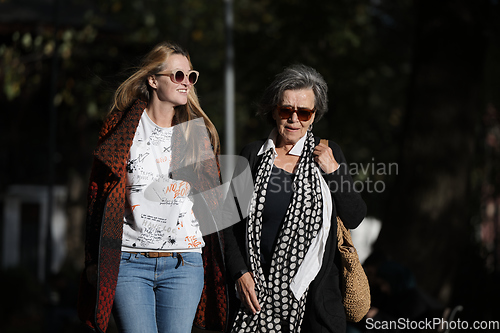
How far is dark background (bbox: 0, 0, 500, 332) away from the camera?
6.64 metres

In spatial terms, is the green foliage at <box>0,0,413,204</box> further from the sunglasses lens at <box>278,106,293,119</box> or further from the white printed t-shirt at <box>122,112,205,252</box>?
the white printed t-shirt at <box>122,112,205,252</box>

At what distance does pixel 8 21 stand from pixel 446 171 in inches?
368

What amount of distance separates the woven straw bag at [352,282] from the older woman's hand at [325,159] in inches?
10.4

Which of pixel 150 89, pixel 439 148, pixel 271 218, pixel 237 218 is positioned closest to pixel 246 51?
pixel 439 148

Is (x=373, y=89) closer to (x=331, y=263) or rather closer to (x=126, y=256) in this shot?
(x=331, y=263)

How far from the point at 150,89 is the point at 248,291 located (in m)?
1.10

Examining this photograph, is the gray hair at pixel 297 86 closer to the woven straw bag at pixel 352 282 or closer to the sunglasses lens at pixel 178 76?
the sunglasses lens at pixel 178 76

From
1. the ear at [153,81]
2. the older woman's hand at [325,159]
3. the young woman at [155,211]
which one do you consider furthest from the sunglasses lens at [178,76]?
the older woman's hand at [325,159]

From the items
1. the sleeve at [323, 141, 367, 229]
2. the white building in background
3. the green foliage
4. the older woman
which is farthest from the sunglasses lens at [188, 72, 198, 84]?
the white building in background

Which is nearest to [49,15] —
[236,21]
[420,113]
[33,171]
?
[236,21]

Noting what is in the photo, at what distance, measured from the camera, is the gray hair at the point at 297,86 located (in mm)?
3098

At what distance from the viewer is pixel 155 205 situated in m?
2.92

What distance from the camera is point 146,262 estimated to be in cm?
291

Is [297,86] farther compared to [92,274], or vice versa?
[297,86]
